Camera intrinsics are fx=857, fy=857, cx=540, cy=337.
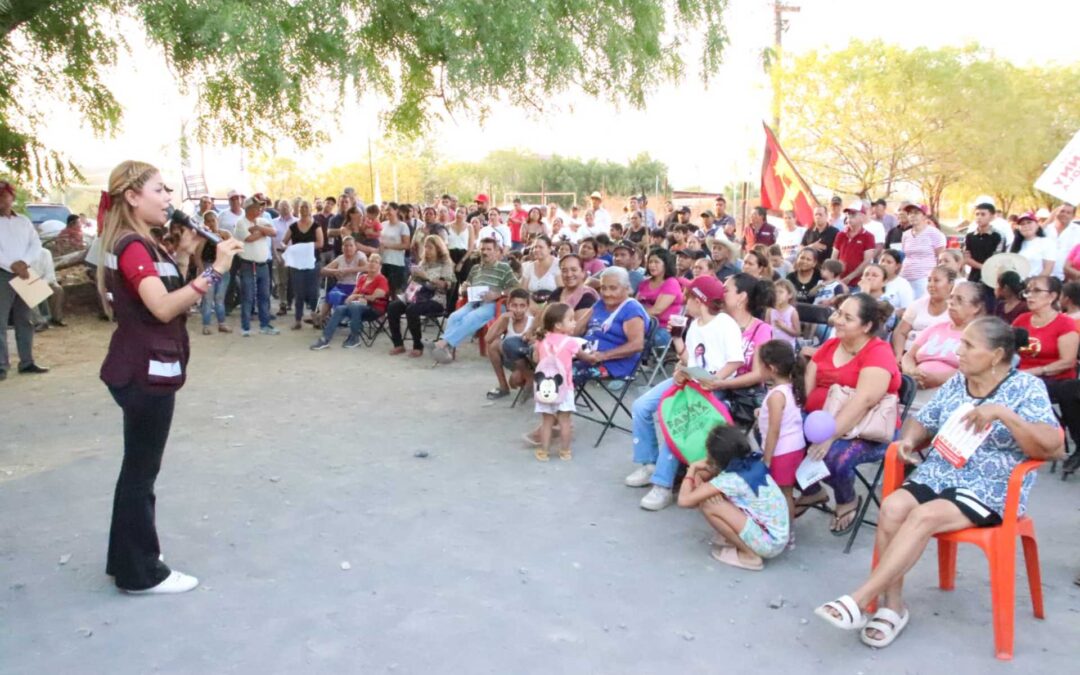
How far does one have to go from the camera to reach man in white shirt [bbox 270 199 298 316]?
12.6 metres

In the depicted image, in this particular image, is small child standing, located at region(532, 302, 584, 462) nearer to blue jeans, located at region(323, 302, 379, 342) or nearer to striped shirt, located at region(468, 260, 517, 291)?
striped shirt, located at region(468, 260, 517, 291)

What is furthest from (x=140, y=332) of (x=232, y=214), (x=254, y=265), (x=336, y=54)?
(x=232, y=214)

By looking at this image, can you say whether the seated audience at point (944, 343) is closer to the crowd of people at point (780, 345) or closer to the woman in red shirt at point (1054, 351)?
the crowd of people at point (780, 345)

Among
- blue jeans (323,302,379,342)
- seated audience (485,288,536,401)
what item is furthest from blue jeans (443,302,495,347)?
blue jeans (323,302,379,342)

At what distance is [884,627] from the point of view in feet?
11.3

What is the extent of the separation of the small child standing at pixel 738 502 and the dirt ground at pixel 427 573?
6.3 inches

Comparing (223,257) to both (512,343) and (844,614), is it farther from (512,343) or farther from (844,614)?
(512,343)

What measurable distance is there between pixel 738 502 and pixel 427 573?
155 centimetres

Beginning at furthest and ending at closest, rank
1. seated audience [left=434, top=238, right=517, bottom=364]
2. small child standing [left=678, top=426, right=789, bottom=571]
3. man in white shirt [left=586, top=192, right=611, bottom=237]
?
man in white shirt [left=586, top=192, right=611, bottom=237] < seated audience [left=434, top=238, right=517, bottom=364] < small child standing [left=678, top=426, right=789, bottom=571]

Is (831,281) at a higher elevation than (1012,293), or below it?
below

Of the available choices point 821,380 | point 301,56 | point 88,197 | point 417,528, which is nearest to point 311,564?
point 417,528

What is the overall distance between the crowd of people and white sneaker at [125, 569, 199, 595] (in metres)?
1.37

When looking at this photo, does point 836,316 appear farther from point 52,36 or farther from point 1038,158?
point 1038,158

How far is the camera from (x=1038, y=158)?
2884 centimetres
